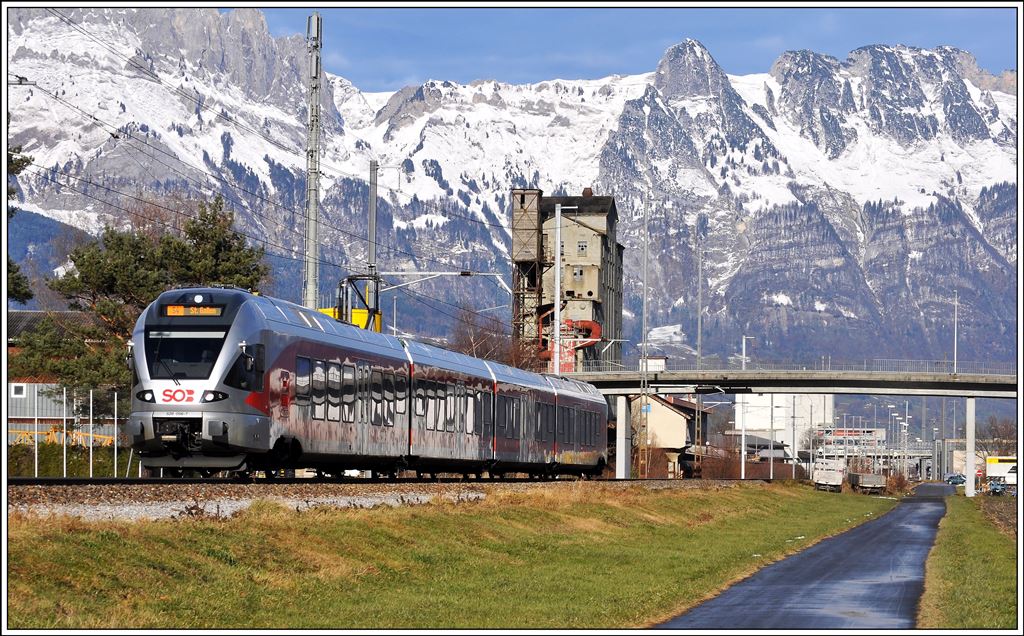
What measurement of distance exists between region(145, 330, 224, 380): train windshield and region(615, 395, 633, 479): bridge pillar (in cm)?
8353

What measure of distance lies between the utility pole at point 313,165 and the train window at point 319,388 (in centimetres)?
830

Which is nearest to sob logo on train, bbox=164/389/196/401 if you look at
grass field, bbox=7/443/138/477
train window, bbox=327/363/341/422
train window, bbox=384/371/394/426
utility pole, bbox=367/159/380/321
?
train window, bbox=327/363/341/422

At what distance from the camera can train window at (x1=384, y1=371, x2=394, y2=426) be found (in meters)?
41.6

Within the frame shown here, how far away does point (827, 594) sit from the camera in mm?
29281

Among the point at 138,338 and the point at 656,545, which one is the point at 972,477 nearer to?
the point at 656,545

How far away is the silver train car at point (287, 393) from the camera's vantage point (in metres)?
32.2

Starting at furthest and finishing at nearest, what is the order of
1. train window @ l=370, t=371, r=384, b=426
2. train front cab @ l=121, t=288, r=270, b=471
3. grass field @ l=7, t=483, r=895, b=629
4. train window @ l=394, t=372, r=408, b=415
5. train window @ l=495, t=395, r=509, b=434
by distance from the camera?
train window @ l=495, t=395, r=509, b=434, train window @ l=394, t=372, r=408, b=415, train window @ l=370, t=371, r=384, b=426, train front cab @ l=121, t=288, r=270, b=471, grass field @ l=7, t=483, r=895, b=629

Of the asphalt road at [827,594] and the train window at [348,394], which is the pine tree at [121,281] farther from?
the asphalt road at [827,594]

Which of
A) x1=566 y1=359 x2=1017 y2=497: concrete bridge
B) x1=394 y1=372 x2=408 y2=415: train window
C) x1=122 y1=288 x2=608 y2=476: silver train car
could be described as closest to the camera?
x1=122 y1=288 x2=608 y2=476: silver train car

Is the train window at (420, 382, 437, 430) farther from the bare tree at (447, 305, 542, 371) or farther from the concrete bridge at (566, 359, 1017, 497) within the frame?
the concrete bridge at (566, 359, 1017, 497)

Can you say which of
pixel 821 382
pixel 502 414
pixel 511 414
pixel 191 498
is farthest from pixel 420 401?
pixel 821 382

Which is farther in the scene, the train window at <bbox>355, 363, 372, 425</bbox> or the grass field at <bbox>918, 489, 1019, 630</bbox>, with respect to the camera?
the train window at <bbox>355, 363, 372, 425</bbox>

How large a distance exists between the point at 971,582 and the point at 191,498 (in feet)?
53.0

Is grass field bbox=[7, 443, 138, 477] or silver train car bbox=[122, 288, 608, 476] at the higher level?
silver train car bbox=[122, 288, 608, 476]
